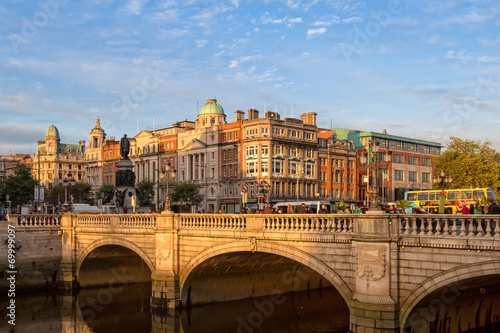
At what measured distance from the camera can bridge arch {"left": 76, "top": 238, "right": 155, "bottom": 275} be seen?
3348cm

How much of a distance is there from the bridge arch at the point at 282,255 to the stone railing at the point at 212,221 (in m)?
0.96

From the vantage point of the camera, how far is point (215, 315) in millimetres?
33781

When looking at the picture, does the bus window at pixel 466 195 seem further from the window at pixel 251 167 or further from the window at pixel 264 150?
the window at pixel 251 167

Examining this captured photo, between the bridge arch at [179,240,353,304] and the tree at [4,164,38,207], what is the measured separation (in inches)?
1589

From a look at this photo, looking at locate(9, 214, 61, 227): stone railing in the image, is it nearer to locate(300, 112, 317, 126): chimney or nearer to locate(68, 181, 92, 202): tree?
locate(300, 112, 317, 126): chimney

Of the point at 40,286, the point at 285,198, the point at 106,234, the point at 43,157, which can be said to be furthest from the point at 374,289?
the point at 43,157

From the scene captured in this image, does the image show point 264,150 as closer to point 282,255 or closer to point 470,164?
point 470,164

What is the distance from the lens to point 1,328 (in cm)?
3120

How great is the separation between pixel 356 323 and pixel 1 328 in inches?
831

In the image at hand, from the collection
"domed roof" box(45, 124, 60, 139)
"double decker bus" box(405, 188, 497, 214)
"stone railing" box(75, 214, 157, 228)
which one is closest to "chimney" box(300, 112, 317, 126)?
"double decker bus" box(405, 188, 497, 214)

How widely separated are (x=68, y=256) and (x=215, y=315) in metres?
13.6

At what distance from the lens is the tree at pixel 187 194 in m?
84.9

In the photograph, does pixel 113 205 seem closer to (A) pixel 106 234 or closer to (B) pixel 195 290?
(A) pixel 106 234

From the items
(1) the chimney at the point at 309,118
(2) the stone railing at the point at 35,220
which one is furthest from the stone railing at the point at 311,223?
Result: (1) the chimney at the point at 309,118
